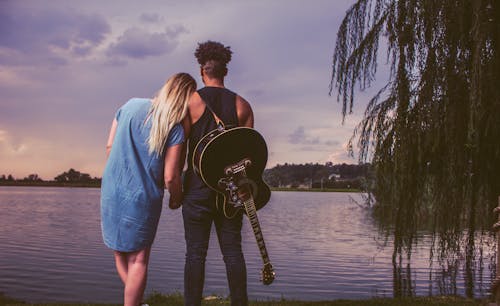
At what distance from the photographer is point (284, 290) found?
11859 mm

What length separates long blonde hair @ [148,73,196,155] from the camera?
329 cm

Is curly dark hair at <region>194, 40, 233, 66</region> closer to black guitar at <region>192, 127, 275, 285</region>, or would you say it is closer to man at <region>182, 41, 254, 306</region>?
man at <region>182, 41, 254, 306</region>

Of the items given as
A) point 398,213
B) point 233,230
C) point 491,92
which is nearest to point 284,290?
point 398,213

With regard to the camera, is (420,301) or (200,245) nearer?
(200,245)

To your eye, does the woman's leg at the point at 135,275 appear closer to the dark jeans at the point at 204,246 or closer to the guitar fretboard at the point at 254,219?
the dark jeans at the point at 204,246

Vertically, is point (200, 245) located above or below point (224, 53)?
below

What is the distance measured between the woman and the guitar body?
0.19 m

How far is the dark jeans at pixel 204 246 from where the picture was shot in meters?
3.53

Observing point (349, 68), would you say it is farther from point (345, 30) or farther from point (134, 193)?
point (134, 193)

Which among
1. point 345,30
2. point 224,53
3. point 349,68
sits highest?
point 345,30

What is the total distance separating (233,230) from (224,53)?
1.10m

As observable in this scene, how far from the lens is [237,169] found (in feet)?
12.2

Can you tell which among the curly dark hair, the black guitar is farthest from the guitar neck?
the curly dark hair

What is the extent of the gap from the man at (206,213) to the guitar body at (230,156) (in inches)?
2.0
